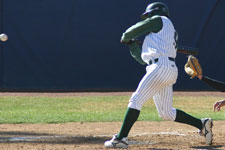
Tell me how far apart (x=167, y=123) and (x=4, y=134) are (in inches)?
109

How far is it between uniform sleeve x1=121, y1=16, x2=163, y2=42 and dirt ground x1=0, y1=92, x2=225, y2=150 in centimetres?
120

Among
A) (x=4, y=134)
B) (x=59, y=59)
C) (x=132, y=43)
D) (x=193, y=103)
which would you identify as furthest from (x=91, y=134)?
(x=59, y=59)

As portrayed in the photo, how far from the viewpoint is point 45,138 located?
5953mm

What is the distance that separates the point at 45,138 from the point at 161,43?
2024 mm

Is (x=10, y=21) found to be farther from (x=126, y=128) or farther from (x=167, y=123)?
(x=126, y=128)

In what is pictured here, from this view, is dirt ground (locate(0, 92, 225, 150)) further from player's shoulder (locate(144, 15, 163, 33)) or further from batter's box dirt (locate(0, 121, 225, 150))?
player's shoulder (locate(144, 15, 163, 33))

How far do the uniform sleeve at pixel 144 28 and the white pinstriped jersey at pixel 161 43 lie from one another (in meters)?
0.06

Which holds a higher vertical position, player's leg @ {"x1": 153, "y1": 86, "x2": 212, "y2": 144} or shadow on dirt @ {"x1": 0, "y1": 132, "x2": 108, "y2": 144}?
player's leg @ {"x1": 153, "y1": 86, "x2": 212, "y2": 144}

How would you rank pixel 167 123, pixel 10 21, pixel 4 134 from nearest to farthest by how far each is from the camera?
pixel 4 134, pixel 167 123, pixel 10 21

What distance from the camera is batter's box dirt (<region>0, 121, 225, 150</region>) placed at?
532 cm

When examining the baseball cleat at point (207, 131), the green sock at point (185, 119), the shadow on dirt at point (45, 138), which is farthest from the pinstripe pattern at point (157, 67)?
the shadow on dirt at point (45, 138)

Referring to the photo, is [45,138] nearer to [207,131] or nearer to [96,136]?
[96,136]

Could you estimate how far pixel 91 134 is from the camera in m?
6.42

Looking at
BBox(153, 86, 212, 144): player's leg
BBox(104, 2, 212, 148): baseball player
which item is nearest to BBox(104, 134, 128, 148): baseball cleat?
BBox(104, 2, 212, 148): baseball player
